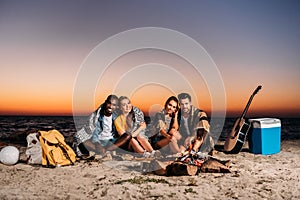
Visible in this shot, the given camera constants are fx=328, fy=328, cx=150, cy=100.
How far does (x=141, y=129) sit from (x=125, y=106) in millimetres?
537

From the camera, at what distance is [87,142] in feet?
20.9

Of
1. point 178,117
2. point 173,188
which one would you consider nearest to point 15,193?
point 173,188

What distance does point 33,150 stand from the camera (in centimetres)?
575

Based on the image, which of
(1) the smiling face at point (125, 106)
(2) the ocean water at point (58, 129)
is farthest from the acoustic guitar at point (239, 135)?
(2) the ocean water at point (58, 129)

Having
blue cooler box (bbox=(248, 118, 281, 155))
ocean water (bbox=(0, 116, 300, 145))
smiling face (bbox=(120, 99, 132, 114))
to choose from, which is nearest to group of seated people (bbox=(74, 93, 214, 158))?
smiling face (bbox=(120, 99, 132, 114))

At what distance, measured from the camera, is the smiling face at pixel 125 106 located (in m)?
6.29

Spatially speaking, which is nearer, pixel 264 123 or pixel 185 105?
pixel 185 105

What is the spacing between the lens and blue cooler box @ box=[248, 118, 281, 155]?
6.64 meters

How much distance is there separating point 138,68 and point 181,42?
1.22m

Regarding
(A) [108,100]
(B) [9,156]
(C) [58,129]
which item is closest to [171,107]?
(A) [108,100]

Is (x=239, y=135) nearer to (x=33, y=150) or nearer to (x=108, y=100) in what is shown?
(x=108, y=100)

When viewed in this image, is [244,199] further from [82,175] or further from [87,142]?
[87,142]

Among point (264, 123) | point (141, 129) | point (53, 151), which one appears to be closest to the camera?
point (53, 151)

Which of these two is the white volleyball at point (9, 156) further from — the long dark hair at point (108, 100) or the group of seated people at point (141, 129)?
the long dark hair at point (108, 100)
